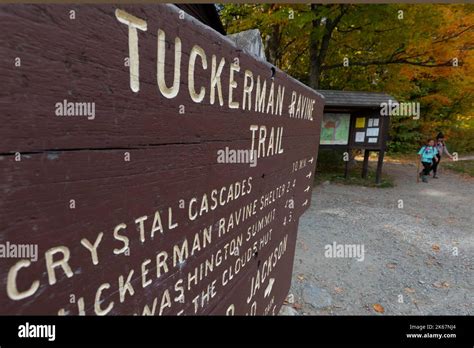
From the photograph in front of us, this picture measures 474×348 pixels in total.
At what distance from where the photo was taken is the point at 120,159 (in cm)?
61

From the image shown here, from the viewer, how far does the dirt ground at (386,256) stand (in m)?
3.54

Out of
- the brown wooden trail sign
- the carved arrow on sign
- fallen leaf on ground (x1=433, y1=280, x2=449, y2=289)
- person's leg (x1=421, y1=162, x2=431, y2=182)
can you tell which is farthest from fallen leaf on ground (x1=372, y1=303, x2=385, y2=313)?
person's leg (x1=421, y1=162, x2=431, y2=182)

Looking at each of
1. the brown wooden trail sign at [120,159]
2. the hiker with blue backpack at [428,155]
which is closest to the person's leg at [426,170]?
the hiker with blue backpack at [428,155]

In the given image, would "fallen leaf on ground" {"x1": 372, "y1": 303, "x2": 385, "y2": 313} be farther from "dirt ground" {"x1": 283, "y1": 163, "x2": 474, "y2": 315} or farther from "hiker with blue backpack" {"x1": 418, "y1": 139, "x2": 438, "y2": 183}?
"hiker with blue backpack" {"x1": 418, "y1": 139, "x2": 438, "y2": 183}

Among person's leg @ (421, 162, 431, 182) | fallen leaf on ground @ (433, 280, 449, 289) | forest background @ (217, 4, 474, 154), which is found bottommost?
fallen leaf on ground @ (433, 280, 449, 289)

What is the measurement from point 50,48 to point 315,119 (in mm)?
1896

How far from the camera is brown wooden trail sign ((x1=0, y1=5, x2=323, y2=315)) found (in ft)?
1.51

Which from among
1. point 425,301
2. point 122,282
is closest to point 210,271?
point 122,282

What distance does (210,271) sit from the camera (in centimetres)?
104

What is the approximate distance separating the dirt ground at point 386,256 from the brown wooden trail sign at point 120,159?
104 inches

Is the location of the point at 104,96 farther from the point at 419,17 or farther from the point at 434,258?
the point at 419,17

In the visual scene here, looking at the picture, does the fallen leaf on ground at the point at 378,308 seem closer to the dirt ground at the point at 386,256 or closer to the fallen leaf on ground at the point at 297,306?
the dirt ground at the point at 386,256

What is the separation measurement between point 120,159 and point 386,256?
16.6 feet

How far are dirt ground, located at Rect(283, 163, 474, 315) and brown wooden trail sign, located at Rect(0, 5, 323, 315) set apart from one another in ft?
8.69
